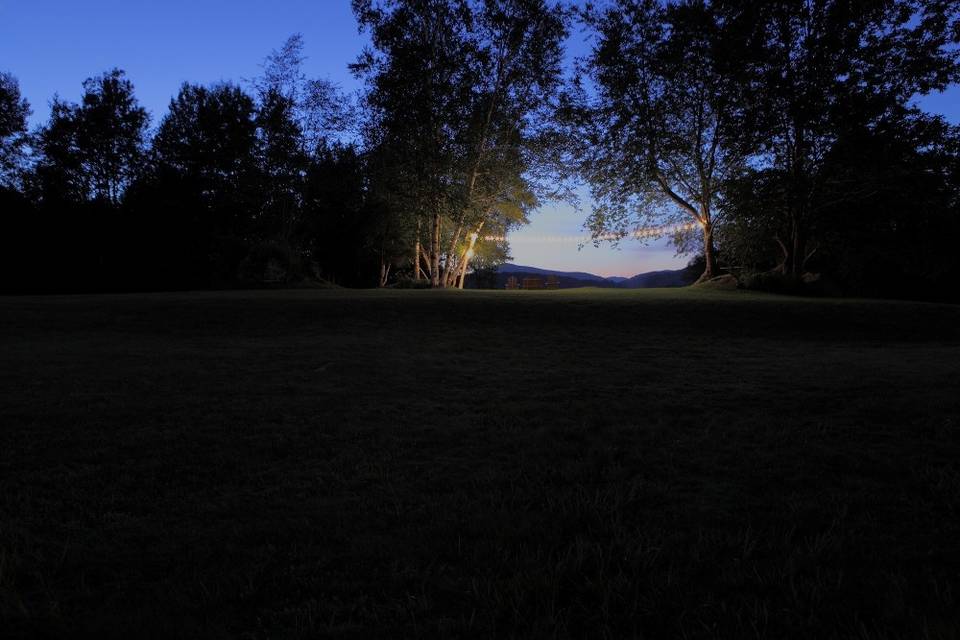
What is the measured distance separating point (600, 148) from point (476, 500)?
25.1 meters

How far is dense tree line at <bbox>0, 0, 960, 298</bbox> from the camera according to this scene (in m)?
21.6

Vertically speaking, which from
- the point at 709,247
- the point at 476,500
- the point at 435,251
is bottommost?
the point at 476,500

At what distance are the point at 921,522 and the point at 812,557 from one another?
1.04 metres

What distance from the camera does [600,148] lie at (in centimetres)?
2594

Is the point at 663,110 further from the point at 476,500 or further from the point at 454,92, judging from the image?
the point at 476,500

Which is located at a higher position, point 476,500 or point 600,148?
point 600,148

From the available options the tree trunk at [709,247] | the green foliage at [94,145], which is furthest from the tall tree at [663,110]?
the green foliage at [94,145]

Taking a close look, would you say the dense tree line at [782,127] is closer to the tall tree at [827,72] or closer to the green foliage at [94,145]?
the tall tree at [827,72]

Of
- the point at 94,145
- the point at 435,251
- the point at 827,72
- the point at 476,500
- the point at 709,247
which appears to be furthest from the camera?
the point at 94,145

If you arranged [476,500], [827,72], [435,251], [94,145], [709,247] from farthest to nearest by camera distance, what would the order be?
1. [94,145]
2. [435,251]
3. [709,247]
4. [827,72]
5. [476,500]

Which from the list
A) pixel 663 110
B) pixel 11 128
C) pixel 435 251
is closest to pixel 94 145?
pixel 11 128

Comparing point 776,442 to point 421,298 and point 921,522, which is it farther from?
point 421,298

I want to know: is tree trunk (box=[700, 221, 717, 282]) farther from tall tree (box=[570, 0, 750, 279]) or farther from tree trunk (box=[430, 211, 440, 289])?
tree trunk (box=[430, 211, 440, 289])

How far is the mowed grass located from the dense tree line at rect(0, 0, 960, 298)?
1732cm
